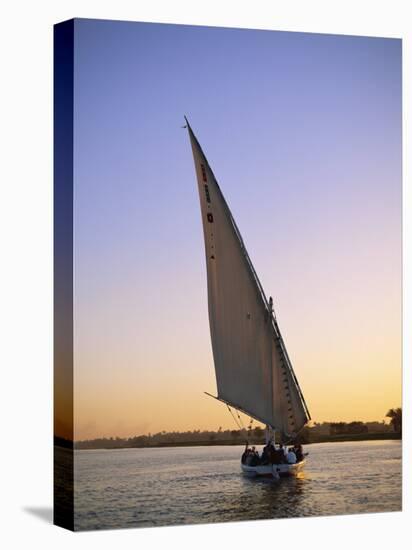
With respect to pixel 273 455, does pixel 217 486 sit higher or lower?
lower

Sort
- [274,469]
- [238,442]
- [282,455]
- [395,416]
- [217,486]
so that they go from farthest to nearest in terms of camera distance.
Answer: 1. [395,416]
2. [282,455]
3. [274,469]
4. [238,442]
5. [217,486]

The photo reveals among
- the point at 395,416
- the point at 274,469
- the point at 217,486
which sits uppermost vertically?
the point at 395,416

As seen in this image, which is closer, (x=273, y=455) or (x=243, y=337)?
(x=273, y=455)

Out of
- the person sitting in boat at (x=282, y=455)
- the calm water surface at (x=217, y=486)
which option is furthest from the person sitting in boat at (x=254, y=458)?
the person sitting in boat at (x=282, y=455)

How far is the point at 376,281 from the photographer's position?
62.1ft

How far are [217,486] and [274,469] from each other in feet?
2.63

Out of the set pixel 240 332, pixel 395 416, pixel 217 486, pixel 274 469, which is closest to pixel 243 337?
pixel 240 332

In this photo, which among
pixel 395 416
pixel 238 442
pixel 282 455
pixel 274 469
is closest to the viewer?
pixel 238 442

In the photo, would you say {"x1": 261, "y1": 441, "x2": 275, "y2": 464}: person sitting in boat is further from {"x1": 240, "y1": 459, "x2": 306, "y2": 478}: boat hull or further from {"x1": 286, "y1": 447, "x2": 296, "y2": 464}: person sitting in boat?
{"x1": 286, "y1": 447, "x2": 296, "y2": 464}: person sitting in boat

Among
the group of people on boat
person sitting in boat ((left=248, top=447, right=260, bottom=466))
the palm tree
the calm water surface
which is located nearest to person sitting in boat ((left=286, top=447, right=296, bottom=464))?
the group of people on boat

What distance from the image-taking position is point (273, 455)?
18656mm

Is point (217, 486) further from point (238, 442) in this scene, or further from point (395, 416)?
point (395, 416)

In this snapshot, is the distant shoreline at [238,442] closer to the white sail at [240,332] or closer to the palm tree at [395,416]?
the palm tree at [395,416]

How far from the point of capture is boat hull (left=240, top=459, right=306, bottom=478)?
60.2 ft
